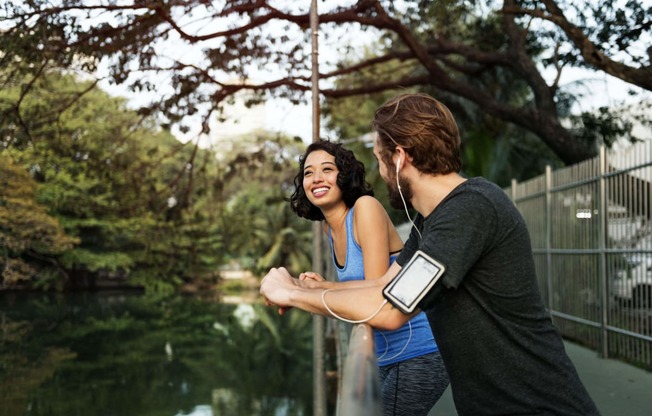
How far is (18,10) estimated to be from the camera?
1163 cm

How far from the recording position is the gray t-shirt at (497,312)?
6.37 feet

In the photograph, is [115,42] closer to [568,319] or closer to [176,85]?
[176,85]

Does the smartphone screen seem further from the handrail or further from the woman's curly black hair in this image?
the woman's curly black hair

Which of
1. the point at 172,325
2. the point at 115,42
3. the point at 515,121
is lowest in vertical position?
the point at 172,325

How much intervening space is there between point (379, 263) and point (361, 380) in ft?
4.32

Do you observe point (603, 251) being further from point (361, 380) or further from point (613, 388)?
point (361, 380)

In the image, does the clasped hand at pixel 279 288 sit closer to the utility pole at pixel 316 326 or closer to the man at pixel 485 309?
the man at pixel 485 309

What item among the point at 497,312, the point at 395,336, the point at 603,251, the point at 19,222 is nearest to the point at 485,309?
the point at 497,312

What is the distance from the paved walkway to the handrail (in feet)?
16.3

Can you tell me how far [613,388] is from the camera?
24.9 feet

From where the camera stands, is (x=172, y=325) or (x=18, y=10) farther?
(x=172, y=325)

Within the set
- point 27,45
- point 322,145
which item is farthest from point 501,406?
point 27,45

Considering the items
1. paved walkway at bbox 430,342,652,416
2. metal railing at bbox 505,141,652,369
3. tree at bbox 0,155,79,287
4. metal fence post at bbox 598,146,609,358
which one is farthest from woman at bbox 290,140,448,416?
tree at bbox 0,155,79,287

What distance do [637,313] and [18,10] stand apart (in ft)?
29.9
